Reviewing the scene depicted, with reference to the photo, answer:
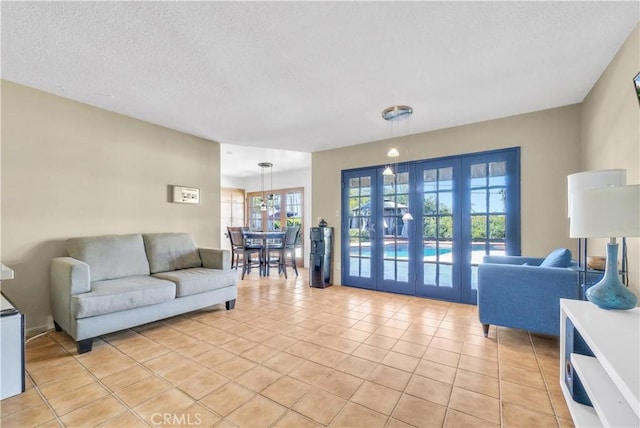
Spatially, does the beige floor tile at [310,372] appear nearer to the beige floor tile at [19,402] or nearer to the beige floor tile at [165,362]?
the beige floor tile at [165,362]

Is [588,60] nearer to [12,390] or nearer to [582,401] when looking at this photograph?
[582,401]

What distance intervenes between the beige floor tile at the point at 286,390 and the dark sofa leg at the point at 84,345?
1589 millimetres

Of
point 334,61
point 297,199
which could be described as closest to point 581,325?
point 334,61

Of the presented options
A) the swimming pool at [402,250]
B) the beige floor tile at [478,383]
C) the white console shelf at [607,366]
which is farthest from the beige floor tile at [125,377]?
the swimming pool at [402,250]

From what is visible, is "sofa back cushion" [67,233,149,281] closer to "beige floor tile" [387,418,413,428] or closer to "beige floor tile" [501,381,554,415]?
"beige floor tile" [387,418,413,428]

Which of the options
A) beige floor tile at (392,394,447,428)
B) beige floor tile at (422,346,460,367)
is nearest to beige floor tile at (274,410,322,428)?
beige floor tile at (392,394,447,428)

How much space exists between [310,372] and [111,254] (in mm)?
2410

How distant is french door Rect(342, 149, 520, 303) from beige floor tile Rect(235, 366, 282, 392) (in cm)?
246

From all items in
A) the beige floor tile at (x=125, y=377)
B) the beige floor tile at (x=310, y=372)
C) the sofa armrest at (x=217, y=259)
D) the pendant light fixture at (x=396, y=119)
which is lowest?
the beige floor tile at (x=310, y=372)

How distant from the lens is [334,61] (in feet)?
7.14

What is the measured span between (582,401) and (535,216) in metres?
2.25

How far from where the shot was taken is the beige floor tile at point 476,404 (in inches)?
60.6

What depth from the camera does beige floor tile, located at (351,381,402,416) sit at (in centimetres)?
161

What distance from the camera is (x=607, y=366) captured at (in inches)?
39.5
